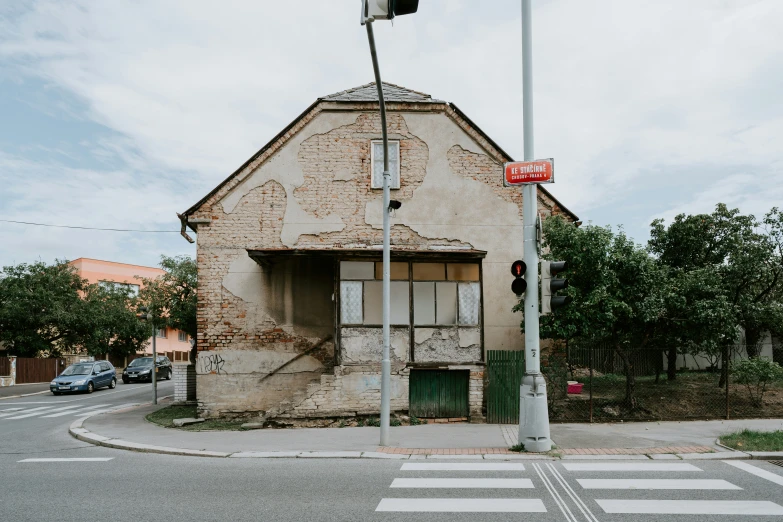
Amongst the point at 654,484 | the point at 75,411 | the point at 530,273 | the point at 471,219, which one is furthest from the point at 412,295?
the point at 75,411

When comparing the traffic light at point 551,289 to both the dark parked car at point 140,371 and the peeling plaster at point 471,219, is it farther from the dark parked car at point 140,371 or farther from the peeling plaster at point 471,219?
the dark parked car at point 140,371

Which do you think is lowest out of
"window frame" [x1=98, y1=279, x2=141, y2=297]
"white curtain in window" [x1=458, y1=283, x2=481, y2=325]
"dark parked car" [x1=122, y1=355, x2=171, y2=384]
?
"dark parked car" [x1=122, y1=355, x2=171, y2=384]

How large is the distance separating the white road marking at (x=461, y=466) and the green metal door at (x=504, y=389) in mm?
4793

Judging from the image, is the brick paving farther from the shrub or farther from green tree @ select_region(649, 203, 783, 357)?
green tree @ select_region(649, 203, 783, 357)

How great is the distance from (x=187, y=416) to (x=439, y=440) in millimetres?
7761

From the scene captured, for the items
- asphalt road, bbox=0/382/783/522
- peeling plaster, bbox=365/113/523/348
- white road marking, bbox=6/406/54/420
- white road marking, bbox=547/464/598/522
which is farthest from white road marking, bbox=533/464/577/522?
white road marking, bbox=6/406/54/420

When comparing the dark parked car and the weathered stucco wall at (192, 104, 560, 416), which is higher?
the weathered stucco wall at (192, 104, 560, 416)

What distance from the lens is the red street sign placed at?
396 inches

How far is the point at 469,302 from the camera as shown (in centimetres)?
1477

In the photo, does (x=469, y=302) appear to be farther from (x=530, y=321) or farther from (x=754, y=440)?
(x=754, y=440)

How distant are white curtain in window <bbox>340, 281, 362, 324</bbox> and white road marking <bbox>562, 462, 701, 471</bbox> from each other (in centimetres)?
675

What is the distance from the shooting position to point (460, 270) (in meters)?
14.9

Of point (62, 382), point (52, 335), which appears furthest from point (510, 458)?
point (52, 335)

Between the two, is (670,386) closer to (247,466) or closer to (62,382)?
(247,466)
